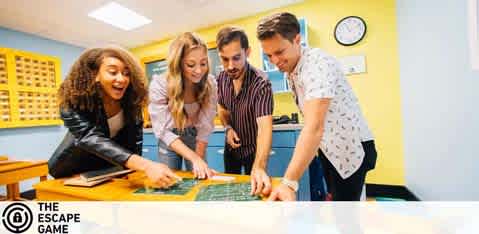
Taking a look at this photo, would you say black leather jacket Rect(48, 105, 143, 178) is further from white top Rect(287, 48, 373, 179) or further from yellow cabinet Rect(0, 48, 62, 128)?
white top Rect(287, 48, 373, 179)

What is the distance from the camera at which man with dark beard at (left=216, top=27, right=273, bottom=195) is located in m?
0.58

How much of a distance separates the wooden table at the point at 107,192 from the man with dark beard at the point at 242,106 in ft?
0.51

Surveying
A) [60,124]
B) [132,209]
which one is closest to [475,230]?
[132,209]

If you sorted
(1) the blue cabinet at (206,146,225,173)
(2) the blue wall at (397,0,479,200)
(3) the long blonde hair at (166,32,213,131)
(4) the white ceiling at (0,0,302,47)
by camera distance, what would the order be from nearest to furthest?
(2) the blue wall at (397,0,479,200) < (4) the white ceiling at (0,0,302,47) < (3) the long blonde hair at (166,32,213,131) < (1) the blue cabinet at (206,146,225,173)

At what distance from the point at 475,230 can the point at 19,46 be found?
116 centimetres

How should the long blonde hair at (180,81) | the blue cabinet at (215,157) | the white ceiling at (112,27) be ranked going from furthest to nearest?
the blue cabinet at (215,157) < the long blonde hair at (180,81) < the white ceiling at (112,27)

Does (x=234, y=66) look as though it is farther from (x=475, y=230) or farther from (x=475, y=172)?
(x=475, y=230)

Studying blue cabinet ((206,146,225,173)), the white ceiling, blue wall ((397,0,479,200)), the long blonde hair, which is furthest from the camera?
blue cabinet ((206,146,225,173))

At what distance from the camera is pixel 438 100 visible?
1.46 feet

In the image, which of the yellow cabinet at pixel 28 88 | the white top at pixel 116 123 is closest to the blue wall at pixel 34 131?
the yellow cabinet at pixel 28 88

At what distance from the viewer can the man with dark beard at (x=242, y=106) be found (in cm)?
58

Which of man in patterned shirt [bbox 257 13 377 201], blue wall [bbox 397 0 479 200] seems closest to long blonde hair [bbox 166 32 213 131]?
man in patterned shirt [bbox 257 13 377 201]

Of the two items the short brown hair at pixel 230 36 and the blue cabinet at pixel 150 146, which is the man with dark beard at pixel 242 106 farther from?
the blue cabinet at pixel 150 146

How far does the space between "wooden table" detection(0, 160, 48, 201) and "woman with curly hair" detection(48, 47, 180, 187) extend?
0.03 m
